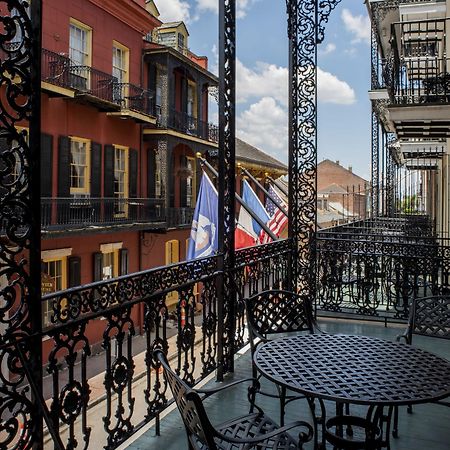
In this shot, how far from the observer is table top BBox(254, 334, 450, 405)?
2.23 metres

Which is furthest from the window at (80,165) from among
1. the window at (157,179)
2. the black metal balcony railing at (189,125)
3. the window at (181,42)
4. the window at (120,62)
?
the window at (181,42)

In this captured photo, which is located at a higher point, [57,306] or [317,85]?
[317,85]

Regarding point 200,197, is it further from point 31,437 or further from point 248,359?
point 31,437

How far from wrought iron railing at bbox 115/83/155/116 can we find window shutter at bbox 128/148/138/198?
4.80 ft

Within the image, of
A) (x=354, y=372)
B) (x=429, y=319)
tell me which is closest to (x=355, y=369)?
(x=354, y=372)

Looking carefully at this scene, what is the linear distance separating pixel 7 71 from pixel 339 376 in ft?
7.02

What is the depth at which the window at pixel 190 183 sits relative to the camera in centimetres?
1988

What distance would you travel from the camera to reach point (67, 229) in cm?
1176

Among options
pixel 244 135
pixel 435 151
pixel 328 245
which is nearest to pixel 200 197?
pixel 328 245

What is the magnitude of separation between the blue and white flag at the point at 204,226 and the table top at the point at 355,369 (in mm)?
4435

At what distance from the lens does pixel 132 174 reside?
15.8 m

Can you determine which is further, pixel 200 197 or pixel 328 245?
pixel 200 197

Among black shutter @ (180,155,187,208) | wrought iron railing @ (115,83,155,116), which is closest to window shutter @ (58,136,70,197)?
wrought iron railing @ (115,83,155,116)

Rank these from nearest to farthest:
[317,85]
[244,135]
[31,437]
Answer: [31,437], [317,85], [244,135]
